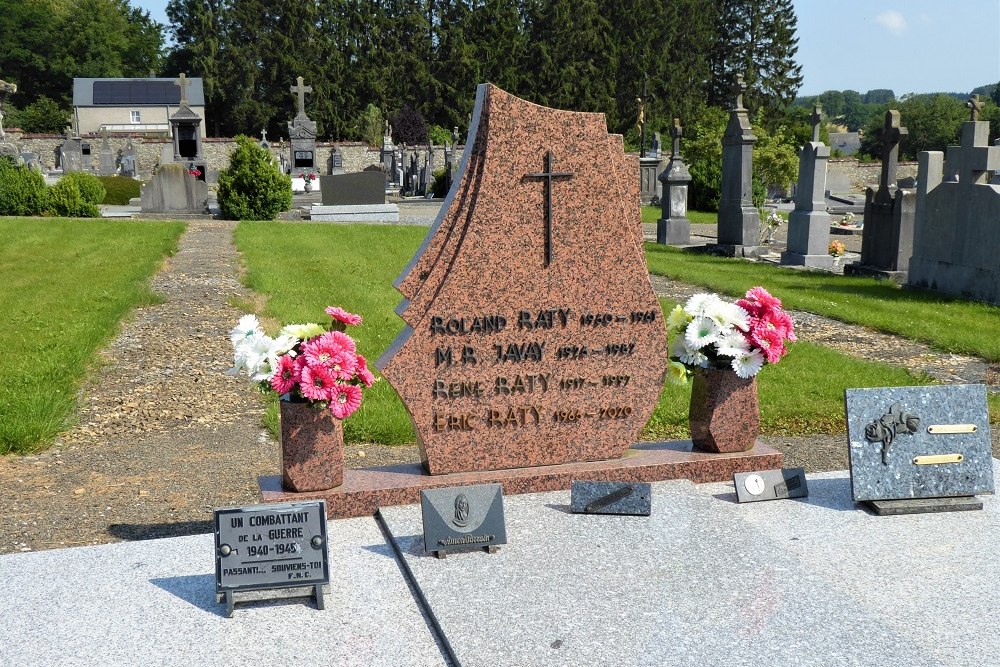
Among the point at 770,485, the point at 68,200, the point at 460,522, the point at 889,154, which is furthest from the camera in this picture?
the point at 68,200

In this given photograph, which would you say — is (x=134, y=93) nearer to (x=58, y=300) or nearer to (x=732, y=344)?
(x=58, y=300)

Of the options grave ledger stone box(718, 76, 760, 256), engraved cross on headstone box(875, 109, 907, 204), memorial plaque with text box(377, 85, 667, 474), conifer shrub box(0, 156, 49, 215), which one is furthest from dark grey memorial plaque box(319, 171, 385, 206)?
memorial plaque with text box(377, 85, 667, 474)

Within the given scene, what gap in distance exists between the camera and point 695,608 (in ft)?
12.0

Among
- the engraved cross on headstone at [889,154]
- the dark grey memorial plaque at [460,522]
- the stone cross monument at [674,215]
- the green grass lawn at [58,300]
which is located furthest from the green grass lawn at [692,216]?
the dark grey memorial plaque at [460,522]

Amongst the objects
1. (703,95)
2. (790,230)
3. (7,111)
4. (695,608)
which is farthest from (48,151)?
(695,608)

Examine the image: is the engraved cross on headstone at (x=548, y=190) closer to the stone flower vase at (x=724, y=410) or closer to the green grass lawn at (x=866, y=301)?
the stone flower vase at (x=724, y=410)

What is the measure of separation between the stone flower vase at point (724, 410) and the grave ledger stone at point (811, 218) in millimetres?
12945

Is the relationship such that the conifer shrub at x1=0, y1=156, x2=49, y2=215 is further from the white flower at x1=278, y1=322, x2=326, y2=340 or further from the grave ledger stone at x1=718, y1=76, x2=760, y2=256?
the white flower at x1=278, y1=322, x2=326, y2=340

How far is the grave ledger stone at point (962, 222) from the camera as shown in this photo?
12.2 m

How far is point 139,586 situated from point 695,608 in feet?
7.01

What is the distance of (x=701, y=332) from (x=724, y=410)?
17.6 inches

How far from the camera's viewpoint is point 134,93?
67312mm

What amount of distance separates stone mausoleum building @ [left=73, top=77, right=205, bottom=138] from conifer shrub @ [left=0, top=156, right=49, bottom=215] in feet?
146

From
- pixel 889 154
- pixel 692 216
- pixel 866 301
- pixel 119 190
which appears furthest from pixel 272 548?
pixel 119 190
